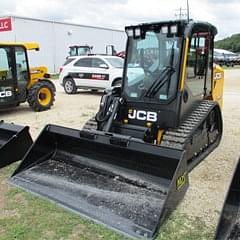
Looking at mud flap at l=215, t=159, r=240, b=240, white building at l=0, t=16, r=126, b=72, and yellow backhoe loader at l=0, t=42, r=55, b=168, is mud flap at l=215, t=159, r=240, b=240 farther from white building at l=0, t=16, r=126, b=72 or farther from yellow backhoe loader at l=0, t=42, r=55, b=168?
white building at l=0, t=16, r=126, b=72

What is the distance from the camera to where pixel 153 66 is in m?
5.38

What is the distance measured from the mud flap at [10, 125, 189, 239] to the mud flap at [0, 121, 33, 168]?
0.57 meters

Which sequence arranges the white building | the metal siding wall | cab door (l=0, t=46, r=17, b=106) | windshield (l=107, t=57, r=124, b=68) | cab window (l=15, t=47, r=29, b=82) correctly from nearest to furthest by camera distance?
cab door (l=0, t=46, r=17, b=106)
cab window (l=15, t=47, r=29, b=82)
windshield (l=107, t=57, r=124, b=68)
the white building
the metal siding wall

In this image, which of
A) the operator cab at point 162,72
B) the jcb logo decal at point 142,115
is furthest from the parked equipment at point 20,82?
the jcb logo decal at point 142,115

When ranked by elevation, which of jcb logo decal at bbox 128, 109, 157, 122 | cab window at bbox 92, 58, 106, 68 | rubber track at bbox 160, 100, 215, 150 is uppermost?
cab window at bbox 92, 58, 106, 68

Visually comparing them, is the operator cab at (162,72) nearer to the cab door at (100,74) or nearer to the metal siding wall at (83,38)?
the cab door at (100,74)

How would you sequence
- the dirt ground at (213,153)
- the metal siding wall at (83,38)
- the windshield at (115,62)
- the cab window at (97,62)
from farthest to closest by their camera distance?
1. the metal siding wall at (83,38)
2. the cab window at (97,62)
3. the windshield at (115,62)
4. the dirt ground at (213,153)

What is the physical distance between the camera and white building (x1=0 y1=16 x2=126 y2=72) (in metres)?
24.3

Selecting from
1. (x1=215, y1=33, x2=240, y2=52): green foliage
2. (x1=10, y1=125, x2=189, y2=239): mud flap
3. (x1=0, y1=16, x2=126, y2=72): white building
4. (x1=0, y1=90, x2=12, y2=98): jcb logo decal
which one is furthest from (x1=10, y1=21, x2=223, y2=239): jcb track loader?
(x1=215, y1=33, x2=240, y2=52): green foliage

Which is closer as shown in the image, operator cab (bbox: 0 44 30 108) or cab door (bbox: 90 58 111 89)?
operator cab (bbox: 0 44 30 108)

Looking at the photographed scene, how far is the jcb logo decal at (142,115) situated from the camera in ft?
17.3

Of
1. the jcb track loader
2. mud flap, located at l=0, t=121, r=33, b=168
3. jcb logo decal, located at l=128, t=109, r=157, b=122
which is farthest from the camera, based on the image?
mud flap, located at l=0, t=121, r=33, b=168

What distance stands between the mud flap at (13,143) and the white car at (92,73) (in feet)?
25.3

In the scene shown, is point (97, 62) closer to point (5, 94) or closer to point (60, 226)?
point (5, 94)
